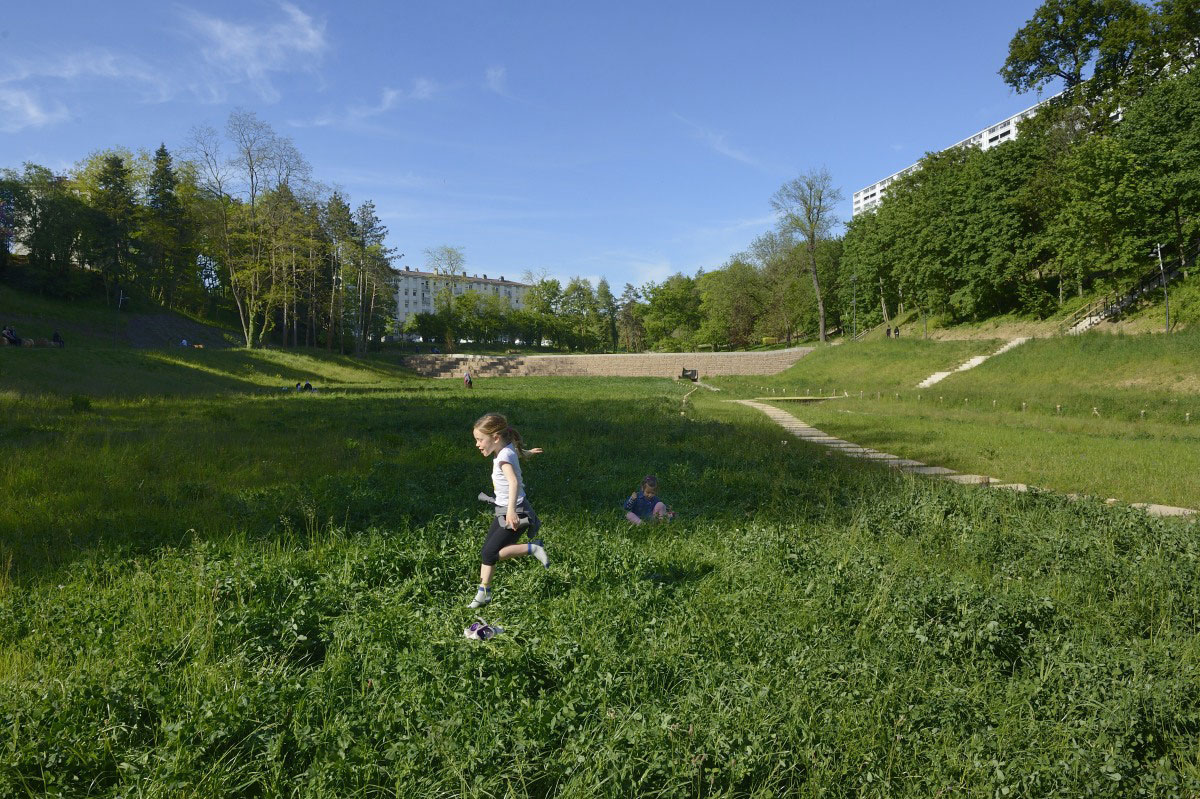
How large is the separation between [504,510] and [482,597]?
0.73 metres

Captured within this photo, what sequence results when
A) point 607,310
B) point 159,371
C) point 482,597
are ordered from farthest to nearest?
point 607,310, point 159,371, point 482,597

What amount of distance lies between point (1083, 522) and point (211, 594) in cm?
873

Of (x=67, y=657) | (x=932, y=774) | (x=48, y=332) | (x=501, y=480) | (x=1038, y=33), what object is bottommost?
(x=932, y=774)

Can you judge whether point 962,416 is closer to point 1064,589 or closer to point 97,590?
point 1064,589

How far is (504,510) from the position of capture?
5.20 metres

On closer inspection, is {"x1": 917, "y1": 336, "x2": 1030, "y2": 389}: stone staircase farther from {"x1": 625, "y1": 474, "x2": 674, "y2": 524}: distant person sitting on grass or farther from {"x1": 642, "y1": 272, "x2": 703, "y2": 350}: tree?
{"x1": 642, "y1": 272, "x2": 703, "y2": 350}: tree

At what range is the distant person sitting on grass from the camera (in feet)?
24.3

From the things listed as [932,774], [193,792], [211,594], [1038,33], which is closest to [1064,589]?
[932,774]

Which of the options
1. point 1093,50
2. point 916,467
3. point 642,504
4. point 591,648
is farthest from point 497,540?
point 1093,50

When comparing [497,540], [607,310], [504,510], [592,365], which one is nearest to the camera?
[497,540]

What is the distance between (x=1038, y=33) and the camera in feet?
130

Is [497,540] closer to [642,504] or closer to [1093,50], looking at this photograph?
[642,504]

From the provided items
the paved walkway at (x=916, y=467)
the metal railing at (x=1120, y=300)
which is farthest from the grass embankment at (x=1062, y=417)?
the metal railing at (x=1120, y=300)

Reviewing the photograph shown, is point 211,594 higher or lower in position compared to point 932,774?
higher
